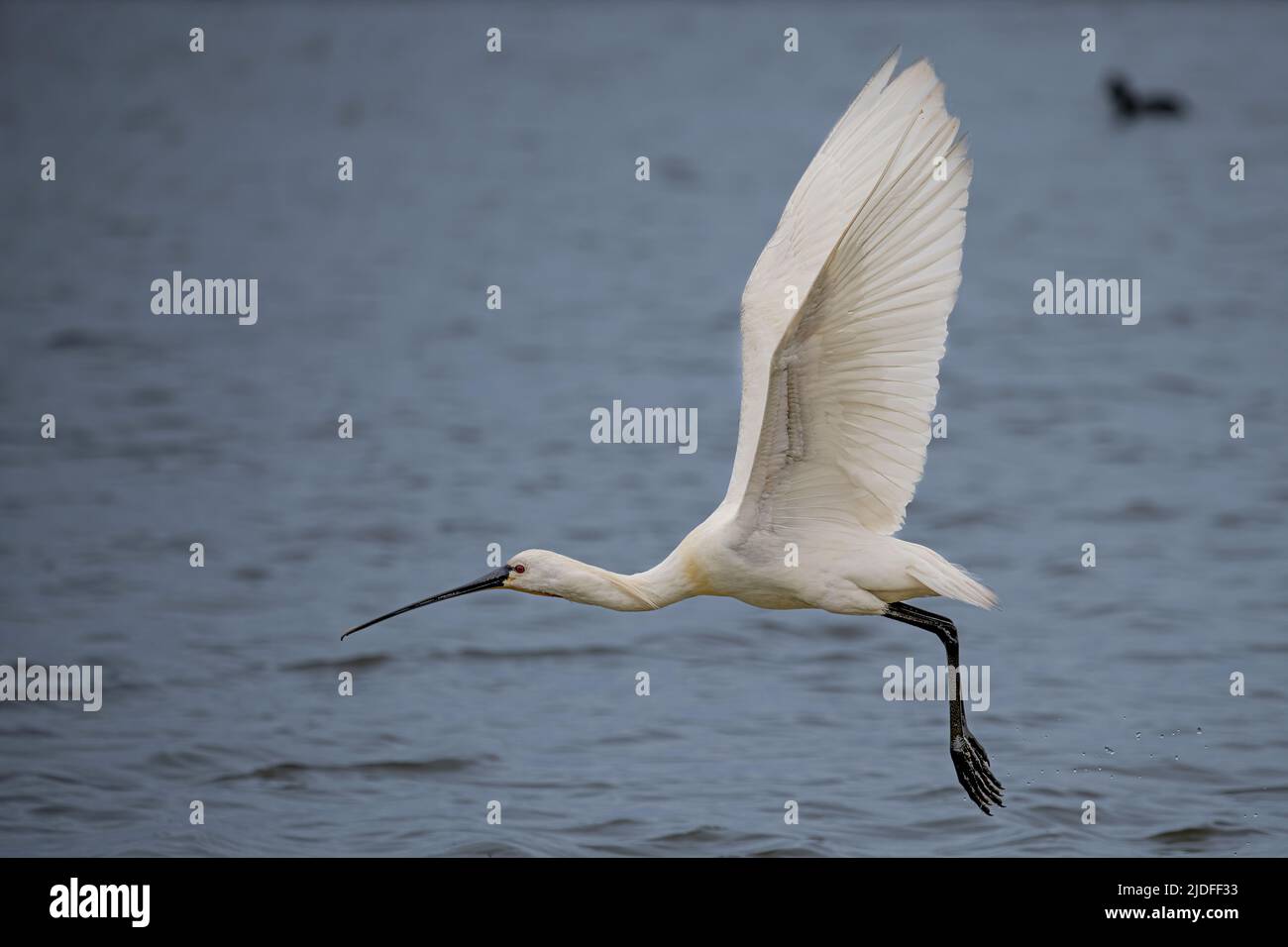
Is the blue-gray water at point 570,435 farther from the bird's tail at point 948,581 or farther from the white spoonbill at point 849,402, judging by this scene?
the bird's tail at point 948,581

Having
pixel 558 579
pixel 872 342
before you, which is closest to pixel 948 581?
pixel 872 342

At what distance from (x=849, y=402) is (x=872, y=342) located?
0.36 metres

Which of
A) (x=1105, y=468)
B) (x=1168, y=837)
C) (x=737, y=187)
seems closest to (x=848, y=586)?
(x=1168, y=837)

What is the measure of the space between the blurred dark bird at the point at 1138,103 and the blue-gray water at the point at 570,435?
376 mm

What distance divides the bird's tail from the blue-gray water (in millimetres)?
2635

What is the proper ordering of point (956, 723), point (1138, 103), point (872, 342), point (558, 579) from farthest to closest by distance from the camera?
point (1138, 103), point (956, 723), point (558, 579), point (872, 342)

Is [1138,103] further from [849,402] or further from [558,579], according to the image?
[558,579]

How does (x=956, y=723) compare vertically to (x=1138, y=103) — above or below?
below

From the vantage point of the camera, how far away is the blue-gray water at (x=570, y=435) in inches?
539

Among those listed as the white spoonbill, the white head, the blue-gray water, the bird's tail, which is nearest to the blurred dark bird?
the blue-gray water

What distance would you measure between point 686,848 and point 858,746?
221cm

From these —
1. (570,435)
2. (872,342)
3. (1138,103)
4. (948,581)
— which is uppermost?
(1138,103)

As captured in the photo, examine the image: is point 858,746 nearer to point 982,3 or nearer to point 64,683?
point 64,683

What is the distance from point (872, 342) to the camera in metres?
9.91
